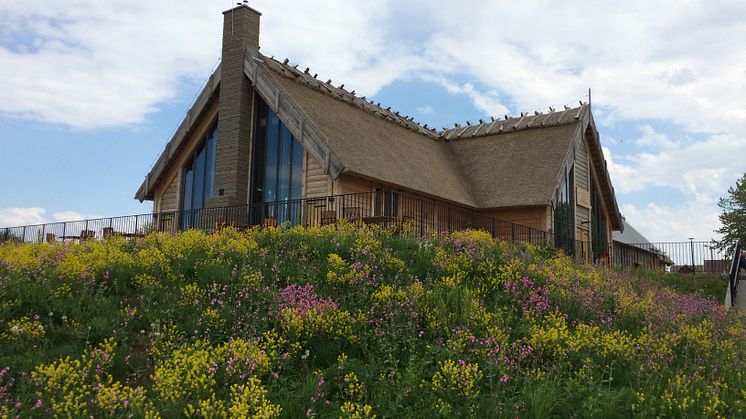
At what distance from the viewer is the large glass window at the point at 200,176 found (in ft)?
72.9

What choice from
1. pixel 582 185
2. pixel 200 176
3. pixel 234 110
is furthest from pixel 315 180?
pixel 582 185

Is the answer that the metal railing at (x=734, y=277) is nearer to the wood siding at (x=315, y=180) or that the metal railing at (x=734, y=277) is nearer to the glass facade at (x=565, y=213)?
the glass facade at (x=565, y=213)

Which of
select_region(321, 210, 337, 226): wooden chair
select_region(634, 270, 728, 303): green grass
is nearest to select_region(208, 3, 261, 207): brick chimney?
select_region(321, 210, 337, 226): wooden chair

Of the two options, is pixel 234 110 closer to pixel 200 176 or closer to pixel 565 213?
pixel 200 176

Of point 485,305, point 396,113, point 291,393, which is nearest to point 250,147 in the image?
point 396,113

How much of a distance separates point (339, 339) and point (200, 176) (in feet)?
53.8

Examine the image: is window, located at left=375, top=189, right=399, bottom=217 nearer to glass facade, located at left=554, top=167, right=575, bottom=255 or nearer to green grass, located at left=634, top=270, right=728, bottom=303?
glass facade, located at left=554, top=167, right=575, bottom=255

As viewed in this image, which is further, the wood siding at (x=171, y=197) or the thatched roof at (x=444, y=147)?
the wood siding at (x=171, y=197)

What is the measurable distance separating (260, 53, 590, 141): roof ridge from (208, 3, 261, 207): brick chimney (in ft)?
3.41

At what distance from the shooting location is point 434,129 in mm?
31359

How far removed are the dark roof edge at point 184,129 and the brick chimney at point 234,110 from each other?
0.61 metres

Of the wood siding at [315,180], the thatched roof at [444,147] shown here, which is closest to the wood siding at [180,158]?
the thatched roof at [444,147]

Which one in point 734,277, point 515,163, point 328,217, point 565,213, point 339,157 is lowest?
point 734,277

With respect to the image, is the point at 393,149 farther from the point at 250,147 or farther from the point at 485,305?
the point at 485,305
